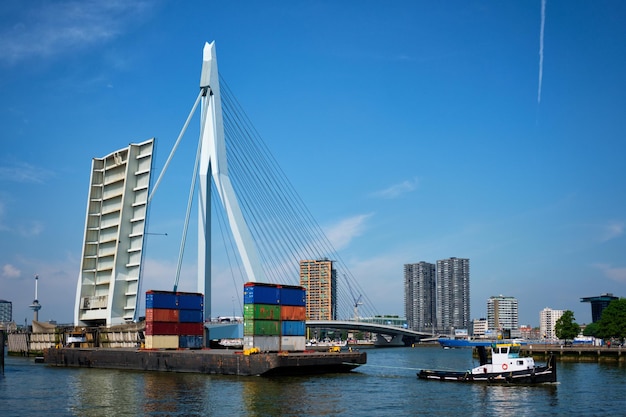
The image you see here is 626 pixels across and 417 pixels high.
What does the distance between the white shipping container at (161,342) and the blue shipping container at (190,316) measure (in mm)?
1917

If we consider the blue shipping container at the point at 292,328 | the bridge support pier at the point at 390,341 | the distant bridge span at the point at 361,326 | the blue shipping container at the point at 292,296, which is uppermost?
the blue shipping container at the point at 292,296

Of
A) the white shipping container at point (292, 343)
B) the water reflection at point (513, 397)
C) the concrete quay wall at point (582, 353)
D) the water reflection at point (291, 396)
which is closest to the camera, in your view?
the water reflection at point (291, 396)

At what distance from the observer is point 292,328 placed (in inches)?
2382

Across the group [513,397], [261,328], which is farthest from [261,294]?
[513,397]

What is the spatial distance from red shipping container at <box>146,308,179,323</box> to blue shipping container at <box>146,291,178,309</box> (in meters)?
0.40

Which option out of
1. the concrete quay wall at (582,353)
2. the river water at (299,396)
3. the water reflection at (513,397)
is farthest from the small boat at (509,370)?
the concrete quay wall at (582,353)

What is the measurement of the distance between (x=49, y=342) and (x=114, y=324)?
2779 cm

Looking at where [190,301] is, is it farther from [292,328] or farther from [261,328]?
[261,328]

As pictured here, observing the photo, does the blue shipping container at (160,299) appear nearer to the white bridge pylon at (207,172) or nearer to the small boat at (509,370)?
the white bridge pylon at (207,172)

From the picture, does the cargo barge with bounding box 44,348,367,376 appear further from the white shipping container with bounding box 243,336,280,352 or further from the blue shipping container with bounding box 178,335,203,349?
the blue shipping container with bounding box 178,335,203,349

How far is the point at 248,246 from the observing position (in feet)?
199

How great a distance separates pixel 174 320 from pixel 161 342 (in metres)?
2.59

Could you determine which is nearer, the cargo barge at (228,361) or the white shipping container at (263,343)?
the cargo barge at (228,361)

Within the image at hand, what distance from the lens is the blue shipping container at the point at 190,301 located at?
67562 mm
